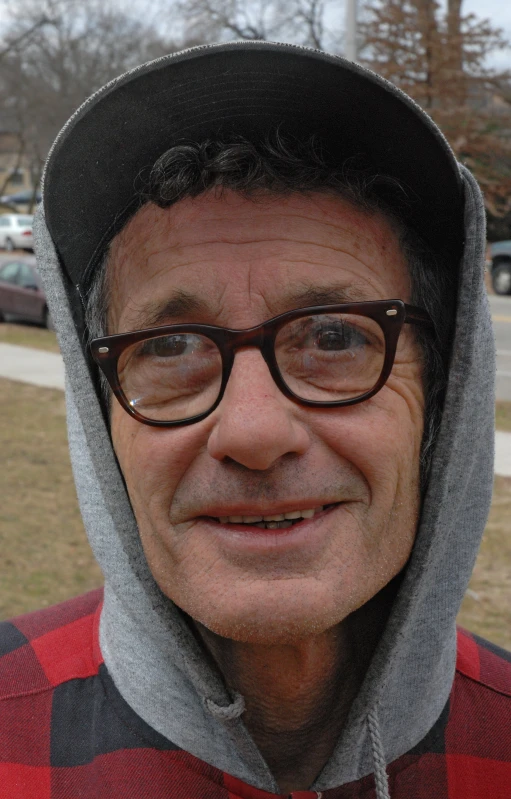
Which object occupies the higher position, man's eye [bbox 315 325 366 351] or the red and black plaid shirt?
man's eye [bbox 315 325 366 351]

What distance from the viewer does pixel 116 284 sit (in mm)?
1571

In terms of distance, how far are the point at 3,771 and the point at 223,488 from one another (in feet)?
2.18

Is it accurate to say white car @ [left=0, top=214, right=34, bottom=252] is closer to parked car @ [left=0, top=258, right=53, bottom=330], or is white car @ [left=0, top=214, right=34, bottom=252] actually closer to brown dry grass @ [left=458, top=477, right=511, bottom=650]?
parked car @ [left=0, top=258, right=53, bottom=330]

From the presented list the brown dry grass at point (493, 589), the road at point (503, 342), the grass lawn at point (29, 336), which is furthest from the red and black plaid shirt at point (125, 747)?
the grass lawn at point (29, 336)

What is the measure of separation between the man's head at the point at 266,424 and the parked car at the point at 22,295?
45.2ft

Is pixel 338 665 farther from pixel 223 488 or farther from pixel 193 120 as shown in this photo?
pixel 193 120

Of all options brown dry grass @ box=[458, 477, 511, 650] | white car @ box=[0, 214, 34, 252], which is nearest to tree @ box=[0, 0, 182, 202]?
white car @ box=[0, 214, 34, 252]

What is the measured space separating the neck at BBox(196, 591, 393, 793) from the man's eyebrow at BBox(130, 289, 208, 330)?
1.93ft

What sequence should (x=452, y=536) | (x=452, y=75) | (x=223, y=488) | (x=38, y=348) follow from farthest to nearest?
(x=452, y=75)
(x=38, y=348)
(x=452, y=536)
(x=223, y=488)

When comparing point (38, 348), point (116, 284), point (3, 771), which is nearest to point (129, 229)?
point (116, 284)

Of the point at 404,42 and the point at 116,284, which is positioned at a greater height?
the point at 404,42

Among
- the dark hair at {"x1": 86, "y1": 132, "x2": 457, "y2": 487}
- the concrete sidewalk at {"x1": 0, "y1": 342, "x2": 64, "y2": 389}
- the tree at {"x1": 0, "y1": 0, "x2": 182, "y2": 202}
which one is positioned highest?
the tree at {"x1": 0, "y1": 0, "x2": 182, "y2": 202}

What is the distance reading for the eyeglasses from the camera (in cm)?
139

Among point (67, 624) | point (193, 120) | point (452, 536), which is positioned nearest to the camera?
point (193, 120)
